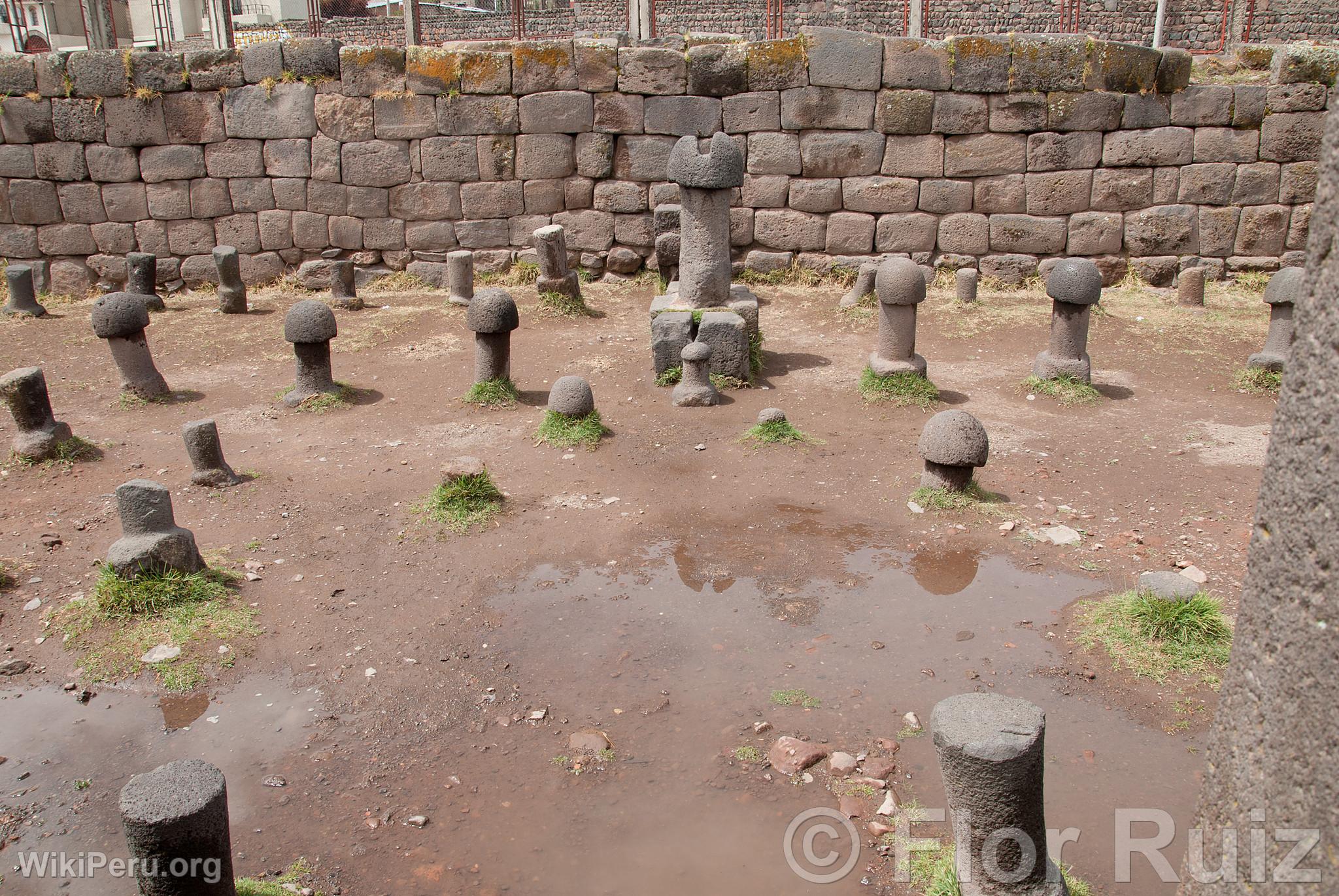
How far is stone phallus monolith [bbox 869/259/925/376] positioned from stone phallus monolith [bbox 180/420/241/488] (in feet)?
18.4

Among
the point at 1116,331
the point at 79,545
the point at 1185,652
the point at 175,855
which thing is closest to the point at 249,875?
the point at 175,855

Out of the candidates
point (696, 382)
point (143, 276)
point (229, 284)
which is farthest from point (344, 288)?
point (696, 382)

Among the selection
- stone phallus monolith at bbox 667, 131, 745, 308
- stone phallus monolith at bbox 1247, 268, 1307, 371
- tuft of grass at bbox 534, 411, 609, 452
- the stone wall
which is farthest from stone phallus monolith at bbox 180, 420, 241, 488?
stone phallus monolith at bbox 1247, 268, 1307, 371

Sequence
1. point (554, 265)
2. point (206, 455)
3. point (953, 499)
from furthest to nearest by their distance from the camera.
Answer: point (554, 265)
point (206, 455)
point (953, 499)

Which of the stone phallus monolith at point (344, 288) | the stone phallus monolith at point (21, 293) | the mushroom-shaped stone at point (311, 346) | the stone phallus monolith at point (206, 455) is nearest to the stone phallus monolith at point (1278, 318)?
the mushroom-shaped stone at point (311, 346)

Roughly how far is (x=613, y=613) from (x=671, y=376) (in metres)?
4.14

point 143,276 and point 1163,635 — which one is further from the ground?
point 143,276

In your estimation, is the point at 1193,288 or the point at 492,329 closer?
the point at 492,329

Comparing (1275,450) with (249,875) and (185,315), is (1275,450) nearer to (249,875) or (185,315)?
(249,875)

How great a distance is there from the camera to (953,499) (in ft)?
22.1

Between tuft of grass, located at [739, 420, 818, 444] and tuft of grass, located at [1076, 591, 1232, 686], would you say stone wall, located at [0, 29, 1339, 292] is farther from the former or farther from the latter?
tuft of grass, located at [1076, 591, 1232, 686]

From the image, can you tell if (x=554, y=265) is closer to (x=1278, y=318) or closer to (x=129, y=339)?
(x=129, y=339)

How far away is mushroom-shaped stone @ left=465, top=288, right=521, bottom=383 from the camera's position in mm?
8797

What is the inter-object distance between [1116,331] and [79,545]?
33.2ft
